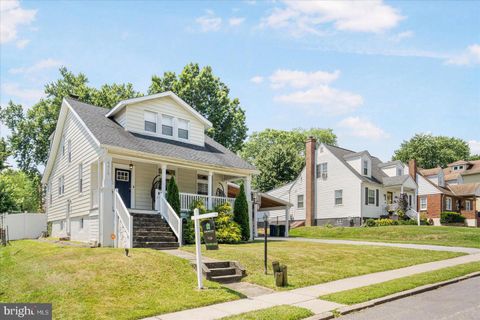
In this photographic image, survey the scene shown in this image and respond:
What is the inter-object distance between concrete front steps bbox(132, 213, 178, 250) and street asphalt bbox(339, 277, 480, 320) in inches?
359

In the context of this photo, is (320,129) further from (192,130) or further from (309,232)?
(192,130)

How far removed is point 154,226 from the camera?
1734 centimetres

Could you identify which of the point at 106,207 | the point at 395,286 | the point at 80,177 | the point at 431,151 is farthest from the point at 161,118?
the point at 431,151

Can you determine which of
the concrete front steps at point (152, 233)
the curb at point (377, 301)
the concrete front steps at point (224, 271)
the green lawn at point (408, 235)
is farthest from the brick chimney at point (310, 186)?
the concrete front steps at point (224, 271)

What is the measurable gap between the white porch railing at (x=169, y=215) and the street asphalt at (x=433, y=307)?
938cm

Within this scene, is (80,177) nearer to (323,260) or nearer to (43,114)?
(323,260)

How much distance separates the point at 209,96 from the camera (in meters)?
41.4

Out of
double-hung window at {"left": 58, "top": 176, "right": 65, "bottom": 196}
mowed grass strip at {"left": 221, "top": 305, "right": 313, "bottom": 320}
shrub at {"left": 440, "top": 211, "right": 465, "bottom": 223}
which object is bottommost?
shrub at {"left": 440, "top": 211, "right": 465, "bottom": 223}

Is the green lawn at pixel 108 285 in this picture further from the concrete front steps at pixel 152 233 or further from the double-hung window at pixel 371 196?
the double-hung window at pixel 371 196

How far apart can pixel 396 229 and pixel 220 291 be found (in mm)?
20931

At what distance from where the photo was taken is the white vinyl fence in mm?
29625

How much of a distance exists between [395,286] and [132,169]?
13799 mm

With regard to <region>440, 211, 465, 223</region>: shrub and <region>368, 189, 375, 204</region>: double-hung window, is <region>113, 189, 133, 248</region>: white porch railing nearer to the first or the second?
<region>368, 189, 375, 204</region>: double-hung window

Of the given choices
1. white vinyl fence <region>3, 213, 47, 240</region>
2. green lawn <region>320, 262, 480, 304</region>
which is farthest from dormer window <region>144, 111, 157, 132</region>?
green lawn <region>320, 262, 480, 304</region>
